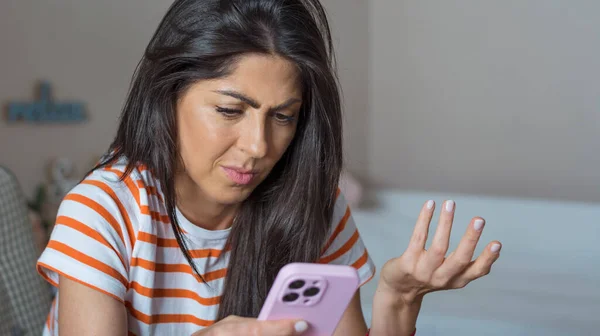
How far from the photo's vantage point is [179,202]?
1068 millimetres

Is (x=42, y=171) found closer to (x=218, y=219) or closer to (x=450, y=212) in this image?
(x=218, y=219)

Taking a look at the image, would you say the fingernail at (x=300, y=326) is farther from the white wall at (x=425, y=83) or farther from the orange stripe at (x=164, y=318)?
the white wall at (x=425, y=83)

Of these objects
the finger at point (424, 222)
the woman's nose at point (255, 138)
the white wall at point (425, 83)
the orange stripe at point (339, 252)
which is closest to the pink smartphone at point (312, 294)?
the finger at point (424, 222)

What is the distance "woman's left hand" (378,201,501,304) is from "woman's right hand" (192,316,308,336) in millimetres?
165

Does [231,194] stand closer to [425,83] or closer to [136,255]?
[136,255]

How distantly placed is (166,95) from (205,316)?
317 millimetres

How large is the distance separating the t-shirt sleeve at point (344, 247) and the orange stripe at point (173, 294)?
187 millimetres

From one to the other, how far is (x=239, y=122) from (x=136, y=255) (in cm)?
22

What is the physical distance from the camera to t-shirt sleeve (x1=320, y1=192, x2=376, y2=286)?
116 centimetres

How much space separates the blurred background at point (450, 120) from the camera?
6.53ft

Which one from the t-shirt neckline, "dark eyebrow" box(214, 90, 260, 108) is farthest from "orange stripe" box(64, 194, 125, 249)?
"dark eyebrow" box(214, 90, 260, 108)

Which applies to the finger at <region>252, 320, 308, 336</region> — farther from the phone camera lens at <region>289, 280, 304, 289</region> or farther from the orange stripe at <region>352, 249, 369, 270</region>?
the orange stripe at <region>352, 249, 369, 270</region>

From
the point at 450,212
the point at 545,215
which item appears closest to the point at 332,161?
the point at 450,212

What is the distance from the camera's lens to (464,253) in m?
0.84
